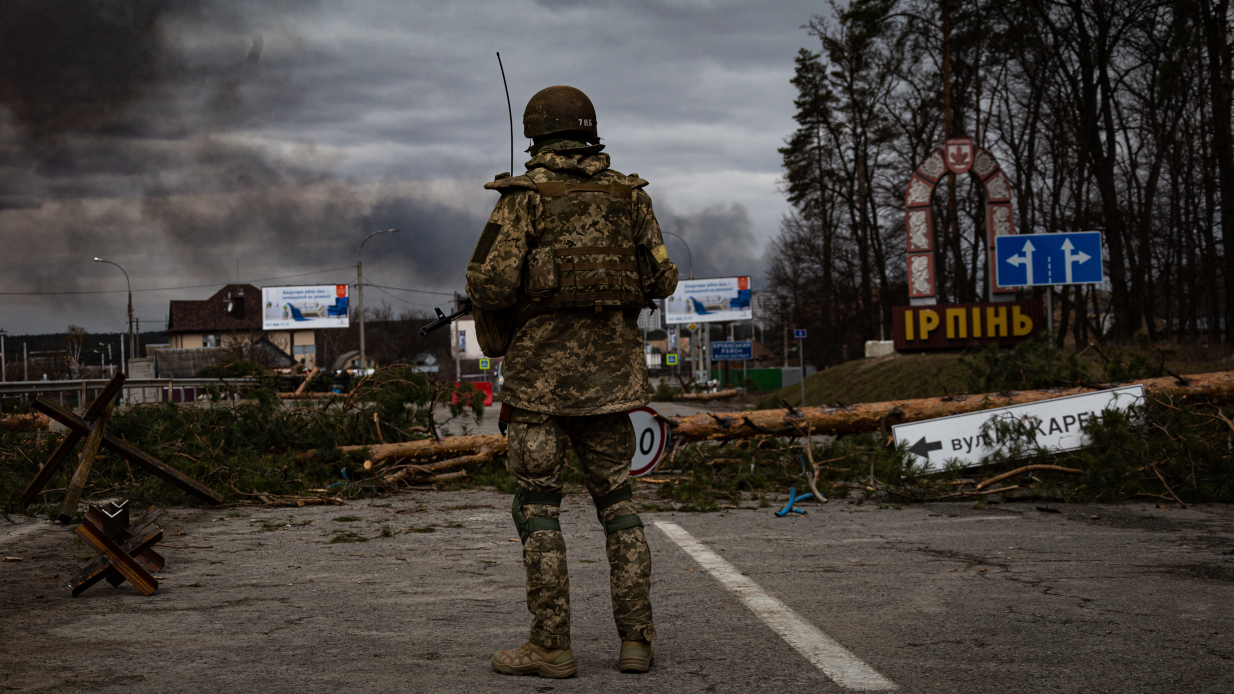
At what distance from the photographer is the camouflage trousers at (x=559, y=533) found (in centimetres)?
338

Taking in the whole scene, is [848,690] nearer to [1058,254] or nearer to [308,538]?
[308,538]

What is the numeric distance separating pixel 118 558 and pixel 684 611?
268 cm

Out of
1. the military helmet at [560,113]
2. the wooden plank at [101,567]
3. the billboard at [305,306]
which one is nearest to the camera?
the military helmet at [560,113]

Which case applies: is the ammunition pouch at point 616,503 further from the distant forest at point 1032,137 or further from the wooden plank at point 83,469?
the distant forest at point 1032,137

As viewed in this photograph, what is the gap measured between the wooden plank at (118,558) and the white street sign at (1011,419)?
22.4ft

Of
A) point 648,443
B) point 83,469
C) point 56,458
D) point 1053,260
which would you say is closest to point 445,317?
point 83,469

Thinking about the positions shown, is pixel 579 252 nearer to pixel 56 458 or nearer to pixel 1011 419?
pixel 56 458

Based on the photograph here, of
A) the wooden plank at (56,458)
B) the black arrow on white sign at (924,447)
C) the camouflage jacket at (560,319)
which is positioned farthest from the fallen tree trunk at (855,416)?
the camouflage jacket at (560,319)

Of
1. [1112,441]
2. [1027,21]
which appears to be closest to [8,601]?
[1112,441]

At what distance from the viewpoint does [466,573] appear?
5.34 m

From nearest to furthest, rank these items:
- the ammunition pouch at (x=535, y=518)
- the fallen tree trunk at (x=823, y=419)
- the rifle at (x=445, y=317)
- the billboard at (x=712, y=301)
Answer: the ammunition pouch at (x=535, y=518) → the rifle at (x=445, y=317) → the fallen tree trunk at (x=823, y=419) → the billboard at (x=712, y=301)

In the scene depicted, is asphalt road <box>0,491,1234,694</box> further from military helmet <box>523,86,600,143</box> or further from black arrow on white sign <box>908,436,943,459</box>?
black arrow on white sign <box>908,436,943,459</box>

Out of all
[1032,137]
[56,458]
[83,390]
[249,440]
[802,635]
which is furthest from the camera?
[1032,137]

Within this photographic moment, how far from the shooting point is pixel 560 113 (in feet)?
12.1
